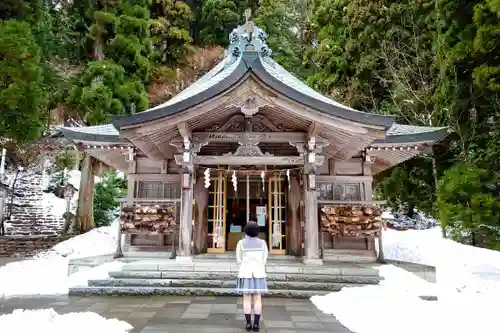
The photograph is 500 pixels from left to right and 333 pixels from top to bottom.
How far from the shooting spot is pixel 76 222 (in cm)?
1644

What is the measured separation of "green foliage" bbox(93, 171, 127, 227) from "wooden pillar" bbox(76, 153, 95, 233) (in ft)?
6.46

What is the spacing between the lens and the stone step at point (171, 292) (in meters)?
7.28

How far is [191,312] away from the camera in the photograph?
232 inches

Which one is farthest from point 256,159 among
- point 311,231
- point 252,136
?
point 311,231

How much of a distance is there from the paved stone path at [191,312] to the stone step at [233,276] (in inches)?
27.7

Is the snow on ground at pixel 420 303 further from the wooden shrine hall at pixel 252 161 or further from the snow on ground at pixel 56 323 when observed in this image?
the snow on ground at pixel 56 323

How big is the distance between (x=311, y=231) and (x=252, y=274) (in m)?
4.26

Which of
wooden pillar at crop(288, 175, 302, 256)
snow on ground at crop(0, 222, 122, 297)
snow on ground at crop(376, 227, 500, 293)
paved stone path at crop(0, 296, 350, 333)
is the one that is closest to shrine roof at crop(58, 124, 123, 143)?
snow on ground at crop(0, 222, 122, 297)

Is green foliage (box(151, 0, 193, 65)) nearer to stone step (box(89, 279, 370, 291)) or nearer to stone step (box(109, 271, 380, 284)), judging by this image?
stone step (box(109, 271, 380, 284))

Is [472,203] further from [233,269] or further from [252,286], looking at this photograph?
[252,286]

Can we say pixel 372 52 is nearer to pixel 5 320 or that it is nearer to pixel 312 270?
pixel 312 270

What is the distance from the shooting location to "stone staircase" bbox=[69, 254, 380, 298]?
7328 millimetres

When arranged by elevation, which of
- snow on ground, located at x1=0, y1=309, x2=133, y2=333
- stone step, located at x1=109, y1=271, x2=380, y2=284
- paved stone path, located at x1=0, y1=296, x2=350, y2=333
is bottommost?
paved stone path, located at x1=0, y1=296, x2=350, y2=333

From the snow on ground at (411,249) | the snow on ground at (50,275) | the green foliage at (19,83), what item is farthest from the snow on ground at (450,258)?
the green foliage at (19,83)
